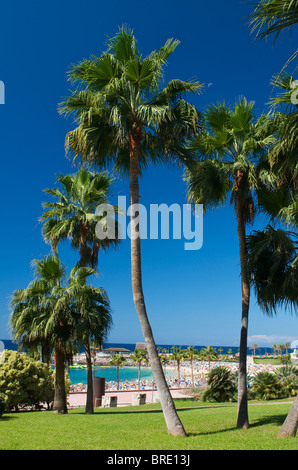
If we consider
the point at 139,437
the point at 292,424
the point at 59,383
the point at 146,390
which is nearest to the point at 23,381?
the point at 59,383

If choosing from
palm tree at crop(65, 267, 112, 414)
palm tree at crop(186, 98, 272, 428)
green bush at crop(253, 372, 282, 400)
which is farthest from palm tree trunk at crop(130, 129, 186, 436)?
green bush at crop(253, 372, 282, 400)

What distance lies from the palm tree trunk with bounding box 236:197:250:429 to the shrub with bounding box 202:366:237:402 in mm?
13028

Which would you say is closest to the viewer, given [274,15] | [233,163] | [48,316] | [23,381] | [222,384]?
[274,15]

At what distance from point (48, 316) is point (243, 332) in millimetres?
7724

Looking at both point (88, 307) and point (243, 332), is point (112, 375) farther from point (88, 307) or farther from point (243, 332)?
point (243, 332)

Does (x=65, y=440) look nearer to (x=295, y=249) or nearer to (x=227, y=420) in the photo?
(x=227, y=420)

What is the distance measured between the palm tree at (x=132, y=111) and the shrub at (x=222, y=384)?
1586 centimetres

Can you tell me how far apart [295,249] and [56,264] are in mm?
9337

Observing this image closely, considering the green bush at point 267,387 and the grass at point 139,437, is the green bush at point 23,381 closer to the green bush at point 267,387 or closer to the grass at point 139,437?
the grass at point 139,437

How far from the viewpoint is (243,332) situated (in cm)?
1110

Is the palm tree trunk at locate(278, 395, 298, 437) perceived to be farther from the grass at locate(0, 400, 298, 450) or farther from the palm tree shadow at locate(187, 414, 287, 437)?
the palm tree shadow at locate(187, 414, 287, 437)

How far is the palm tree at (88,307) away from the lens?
14703 mm

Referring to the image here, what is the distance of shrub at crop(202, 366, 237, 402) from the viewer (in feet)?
77.0

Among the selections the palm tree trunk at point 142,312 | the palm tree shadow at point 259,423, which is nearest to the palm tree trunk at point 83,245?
the palm tree trunk at point 142,312
